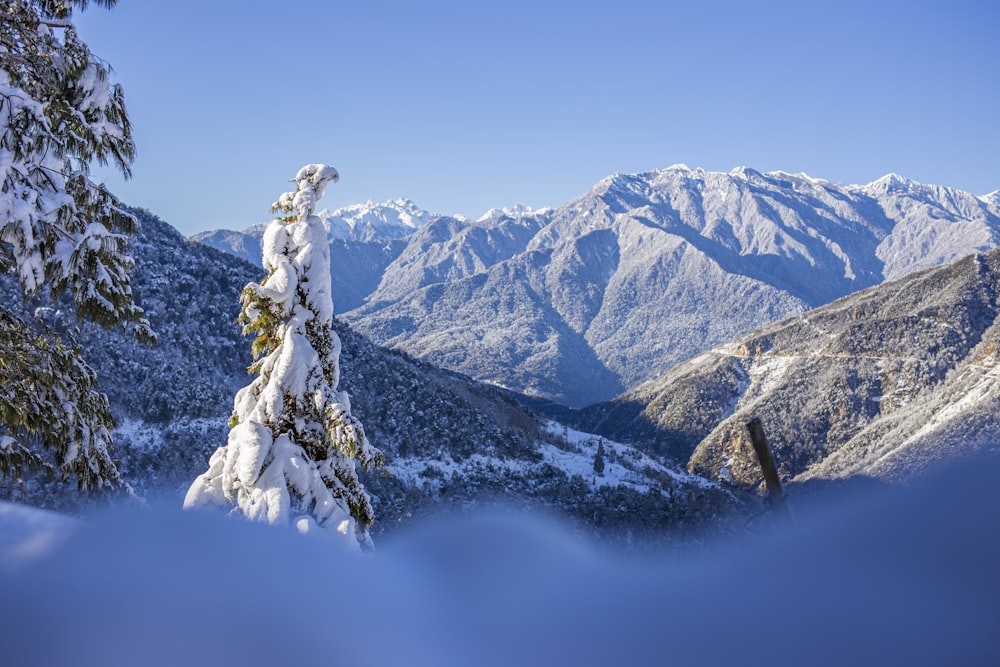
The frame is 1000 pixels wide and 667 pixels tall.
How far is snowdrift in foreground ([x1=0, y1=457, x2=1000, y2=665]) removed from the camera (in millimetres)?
1780

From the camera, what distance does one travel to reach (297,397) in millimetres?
8062

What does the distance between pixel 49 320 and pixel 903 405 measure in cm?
11829

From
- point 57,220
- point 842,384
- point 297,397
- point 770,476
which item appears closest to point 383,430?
point 297,397

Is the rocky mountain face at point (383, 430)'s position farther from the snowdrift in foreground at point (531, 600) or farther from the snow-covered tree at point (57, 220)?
the snowdrift in foreground at point (531, 600)

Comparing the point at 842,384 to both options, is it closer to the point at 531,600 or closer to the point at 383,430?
the point at 383,430

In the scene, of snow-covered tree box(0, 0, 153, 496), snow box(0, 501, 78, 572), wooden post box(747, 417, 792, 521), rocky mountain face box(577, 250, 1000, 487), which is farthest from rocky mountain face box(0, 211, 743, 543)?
snow box(0, 501, 78, 572)

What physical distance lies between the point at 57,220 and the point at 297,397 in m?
3.22

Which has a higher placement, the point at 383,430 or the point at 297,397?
the point at 383,430

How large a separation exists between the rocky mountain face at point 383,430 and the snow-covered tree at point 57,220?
3726 cm

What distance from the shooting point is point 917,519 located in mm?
2148

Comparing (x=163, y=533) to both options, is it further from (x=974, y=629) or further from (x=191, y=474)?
(x=191, y=474)

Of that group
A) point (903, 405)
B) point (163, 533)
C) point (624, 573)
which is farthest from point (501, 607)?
point (903, 405)

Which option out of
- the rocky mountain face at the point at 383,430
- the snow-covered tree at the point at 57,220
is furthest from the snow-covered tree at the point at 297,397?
the rocky mountain face at the point at 383,430

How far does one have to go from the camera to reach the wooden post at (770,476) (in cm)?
497
